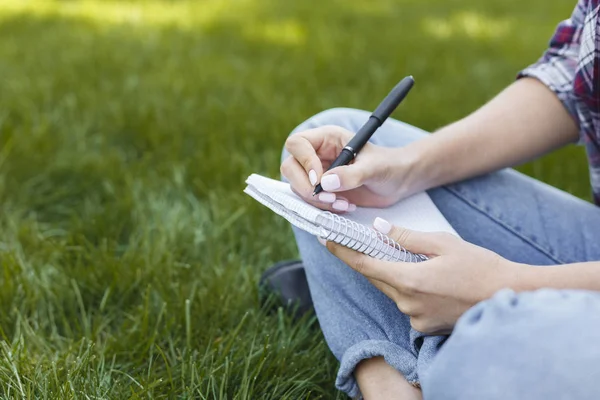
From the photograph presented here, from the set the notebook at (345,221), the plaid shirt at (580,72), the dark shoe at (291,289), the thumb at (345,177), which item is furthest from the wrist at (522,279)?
the dark shoe at (291,289)

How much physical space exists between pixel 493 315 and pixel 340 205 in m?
A: 0.37

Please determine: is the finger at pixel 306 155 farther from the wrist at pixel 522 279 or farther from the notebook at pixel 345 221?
the wrist at pixel 522 279

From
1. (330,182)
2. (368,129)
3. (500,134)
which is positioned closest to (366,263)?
(330,182)

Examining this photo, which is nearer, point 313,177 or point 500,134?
point 313,177

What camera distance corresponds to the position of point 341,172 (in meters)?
1.08

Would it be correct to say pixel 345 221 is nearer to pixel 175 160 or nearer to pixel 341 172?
pixel 341 172

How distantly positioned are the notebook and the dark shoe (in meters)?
0.31

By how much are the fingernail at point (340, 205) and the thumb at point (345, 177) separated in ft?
0.05

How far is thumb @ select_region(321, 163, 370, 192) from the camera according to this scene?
1.06 meters

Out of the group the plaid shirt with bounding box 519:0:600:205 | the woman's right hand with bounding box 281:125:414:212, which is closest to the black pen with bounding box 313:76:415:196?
the woman's right hand with bounding box 281:125:414:212

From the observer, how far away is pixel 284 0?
411 centimetres

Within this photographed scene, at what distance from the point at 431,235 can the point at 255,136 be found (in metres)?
1.32

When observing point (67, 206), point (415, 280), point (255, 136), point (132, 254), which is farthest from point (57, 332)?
point (255, 136)

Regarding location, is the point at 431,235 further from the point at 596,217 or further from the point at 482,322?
the point at 596,217
